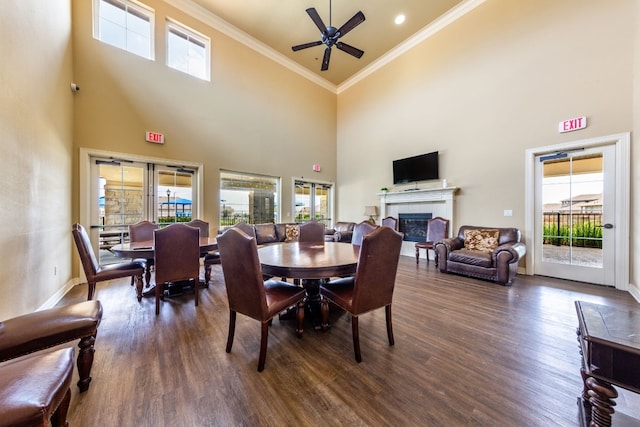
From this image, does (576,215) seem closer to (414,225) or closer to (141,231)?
(414,225)

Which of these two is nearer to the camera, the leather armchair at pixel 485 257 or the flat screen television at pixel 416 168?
the leather armchair at pixel 485 257

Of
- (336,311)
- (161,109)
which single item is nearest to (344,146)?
(161,109)

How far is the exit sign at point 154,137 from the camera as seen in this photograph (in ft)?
13.6

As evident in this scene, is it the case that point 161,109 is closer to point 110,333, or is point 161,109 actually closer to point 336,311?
point 110,333

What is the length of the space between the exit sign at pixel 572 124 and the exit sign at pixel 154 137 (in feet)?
22.4

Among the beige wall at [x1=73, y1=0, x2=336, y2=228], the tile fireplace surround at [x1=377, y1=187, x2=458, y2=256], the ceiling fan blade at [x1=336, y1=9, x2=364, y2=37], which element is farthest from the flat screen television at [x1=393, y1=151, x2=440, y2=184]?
the ceiling fan blade at [x1=336, y1=9, x2=364, y2=37]

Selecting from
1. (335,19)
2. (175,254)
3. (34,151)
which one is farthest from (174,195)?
(335,19)

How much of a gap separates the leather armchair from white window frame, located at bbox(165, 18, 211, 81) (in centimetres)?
594

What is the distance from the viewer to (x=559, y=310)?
253 centimetres

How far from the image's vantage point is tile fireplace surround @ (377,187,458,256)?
4.80m

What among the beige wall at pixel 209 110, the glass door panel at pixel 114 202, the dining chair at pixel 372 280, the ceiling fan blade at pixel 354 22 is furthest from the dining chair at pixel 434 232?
the glass door panel at pixel 114 202

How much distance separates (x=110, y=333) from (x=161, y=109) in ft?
12.9

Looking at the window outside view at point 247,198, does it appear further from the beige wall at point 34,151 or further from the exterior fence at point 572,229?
the exterior fence at point 572,229

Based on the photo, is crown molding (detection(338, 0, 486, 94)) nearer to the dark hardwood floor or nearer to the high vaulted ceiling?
the high vaulted ceiling
